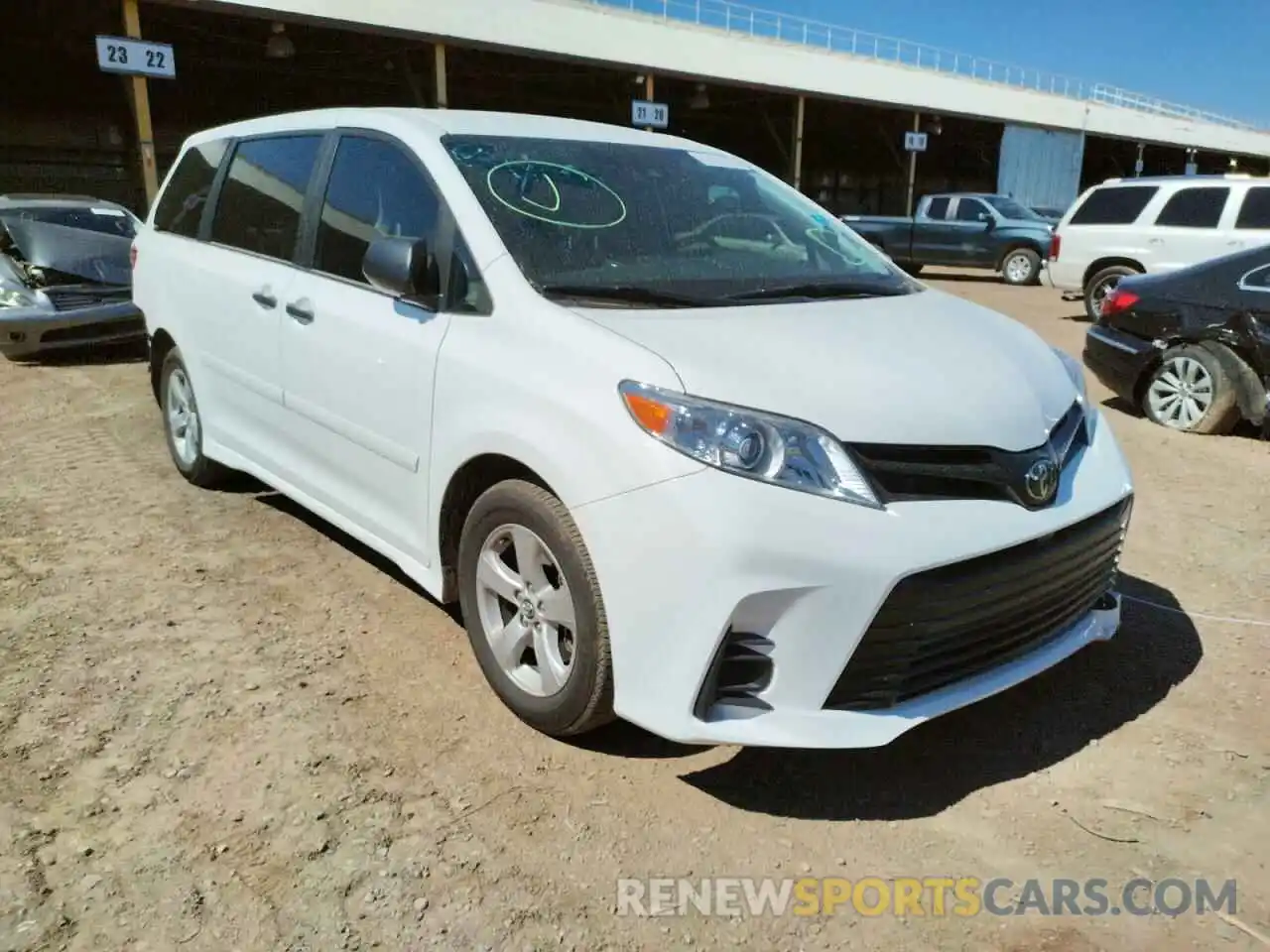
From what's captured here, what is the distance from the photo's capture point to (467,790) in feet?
8.63

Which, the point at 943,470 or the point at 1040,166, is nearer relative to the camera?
the point at 943,470

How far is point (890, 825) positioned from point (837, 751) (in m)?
0.33

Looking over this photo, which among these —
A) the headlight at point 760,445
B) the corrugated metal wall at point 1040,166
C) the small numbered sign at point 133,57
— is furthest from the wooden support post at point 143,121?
the corrugated metal wall at point 1040,166

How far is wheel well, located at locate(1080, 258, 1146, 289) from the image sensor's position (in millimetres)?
12055

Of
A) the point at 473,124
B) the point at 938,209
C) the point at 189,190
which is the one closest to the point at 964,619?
the point at 473,124

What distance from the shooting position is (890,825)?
254cm

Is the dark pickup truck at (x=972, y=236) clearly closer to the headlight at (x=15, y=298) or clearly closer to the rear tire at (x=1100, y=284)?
the rear tire at (x=1100, y=284)

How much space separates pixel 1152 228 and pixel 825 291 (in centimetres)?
1071

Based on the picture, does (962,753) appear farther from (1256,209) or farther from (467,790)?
(1256,209)

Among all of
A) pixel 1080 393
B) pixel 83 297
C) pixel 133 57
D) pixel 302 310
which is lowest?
pixel 83 297

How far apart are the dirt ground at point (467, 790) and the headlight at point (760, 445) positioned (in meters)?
0.44

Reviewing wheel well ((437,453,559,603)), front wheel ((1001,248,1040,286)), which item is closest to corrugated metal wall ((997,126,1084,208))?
front wheel ((1001,248,1040,286))

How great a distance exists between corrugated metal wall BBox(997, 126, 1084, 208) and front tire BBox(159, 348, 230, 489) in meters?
32.1

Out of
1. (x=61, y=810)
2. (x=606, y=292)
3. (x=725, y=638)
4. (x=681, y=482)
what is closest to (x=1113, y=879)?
(x=725, y=638)
